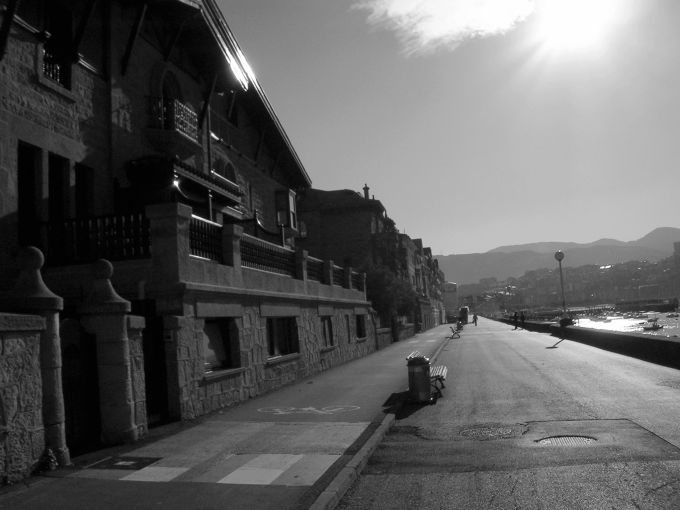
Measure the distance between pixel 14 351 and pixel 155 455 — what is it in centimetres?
241

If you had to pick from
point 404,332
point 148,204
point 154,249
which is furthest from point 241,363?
point 404,332

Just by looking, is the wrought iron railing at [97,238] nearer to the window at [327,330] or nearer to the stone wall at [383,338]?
the window at [327,330]

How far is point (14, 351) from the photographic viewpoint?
721cm

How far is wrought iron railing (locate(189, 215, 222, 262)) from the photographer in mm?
12977

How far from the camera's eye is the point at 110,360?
927cm

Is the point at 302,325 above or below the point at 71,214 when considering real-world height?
Result: below

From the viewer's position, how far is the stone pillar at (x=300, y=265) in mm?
20047

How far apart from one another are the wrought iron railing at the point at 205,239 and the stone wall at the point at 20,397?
17.7ft

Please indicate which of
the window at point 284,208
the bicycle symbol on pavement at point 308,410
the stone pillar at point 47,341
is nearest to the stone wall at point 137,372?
the stone pillar at point 47,341

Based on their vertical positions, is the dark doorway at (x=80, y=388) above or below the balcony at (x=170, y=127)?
below

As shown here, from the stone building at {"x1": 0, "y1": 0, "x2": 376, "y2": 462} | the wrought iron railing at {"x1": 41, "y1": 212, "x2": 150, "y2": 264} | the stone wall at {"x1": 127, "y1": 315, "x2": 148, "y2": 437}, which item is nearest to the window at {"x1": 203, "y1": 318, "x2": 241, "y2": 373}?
the stone building at {"x1": 0, "y1": 0, "x2": 376, "y2": 462}

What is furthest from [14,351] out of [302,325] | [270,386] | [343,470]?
[302,325]

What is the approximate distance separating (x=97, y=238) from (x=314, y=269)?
11138 mm

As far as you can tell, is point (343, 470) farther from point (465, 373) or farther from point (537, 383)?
point (465, 373)
